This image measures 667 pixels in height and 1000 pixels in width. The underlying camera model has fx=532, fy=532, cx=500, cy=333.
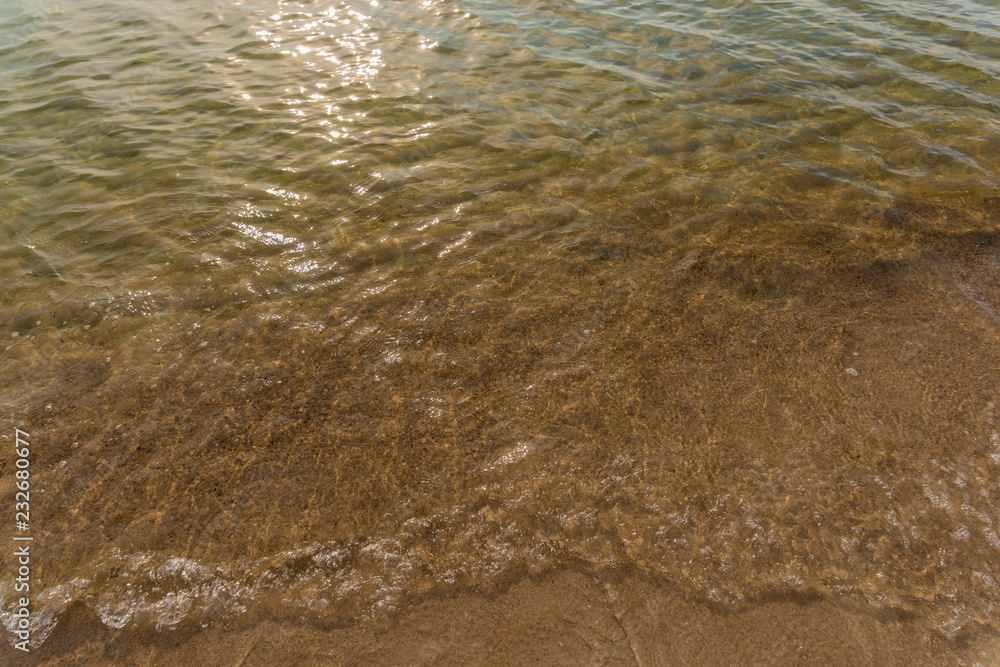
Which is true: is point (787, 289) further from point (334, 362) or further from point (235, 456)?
point (235, 456)

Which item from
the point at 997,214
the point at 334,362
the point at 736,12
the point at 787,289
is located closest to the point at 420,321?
the point at 334,362

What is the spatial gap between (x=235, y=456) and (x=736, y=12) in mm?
9220

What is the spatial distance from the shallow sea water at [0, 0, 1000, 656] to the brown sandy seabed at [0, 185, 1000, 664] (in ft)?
0.07

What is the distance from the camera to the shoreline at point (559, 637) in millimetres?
2109

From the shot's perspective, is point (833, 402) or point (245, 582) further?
point (833, 402)

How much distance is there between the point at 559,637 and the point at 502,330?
1.87 m

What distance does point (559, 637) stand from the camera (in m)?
2.17

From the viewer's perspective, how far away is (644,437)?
288cm

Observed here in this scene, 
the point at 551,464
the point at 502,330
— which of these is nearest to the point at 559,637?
the point at 551,464

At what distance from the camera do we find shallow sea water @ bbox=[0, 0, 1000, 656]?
245 centimetres

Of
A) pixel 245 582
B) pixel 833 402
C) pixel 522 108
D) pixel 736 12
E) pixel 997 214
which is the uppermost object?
pixel 736 12

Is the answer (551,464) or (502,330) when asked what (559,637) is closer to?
(551,464)

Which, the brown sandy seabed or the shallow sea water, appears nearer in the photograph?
the brown sandy seabed

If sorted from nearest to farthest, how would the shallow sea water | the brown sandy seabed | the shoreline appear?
the shoreline, the brown sandy seabed, the shallow sea water
